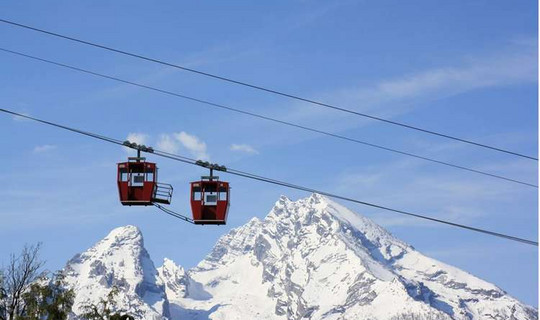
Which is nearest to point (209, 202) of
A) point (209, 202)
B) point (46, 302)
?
point (209, 202)

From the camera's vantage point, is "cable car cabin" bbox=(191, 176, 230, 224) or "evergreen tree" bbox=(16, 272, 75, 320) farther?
"evergreen tree" bbox=(16, 272, 75, 320)

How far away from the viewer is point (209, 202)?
57.9 meters

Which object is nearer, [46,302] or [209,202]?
[209,202]

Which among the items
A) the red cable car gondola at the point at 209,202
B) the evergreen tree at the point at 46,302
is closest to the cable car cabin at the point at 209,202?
the red cable car gondola at the point at 209,202

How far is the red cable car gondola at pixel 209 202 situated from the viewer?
57656 mm

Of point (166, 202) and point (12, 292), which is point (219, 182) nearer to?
point (166, 202)

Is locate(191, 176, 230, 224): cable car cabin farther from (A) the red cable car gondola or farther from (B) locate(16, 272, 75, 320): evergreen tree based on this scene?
(B) locate(16, 272, 75, 320): evergreen tree

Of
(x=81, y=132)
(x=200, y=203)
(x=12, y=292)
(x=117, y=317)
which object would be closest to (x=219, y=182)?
(x=200, y=203)

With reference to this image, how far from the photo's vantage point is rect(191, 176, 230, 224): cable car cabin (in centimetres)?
5762

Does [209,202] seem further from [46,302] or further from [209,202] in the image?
[46,302]

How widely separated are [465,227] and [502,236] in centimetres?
172

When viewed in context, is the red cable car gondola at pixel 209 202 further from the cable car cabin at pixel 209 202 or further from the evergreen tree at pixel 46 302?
the evergreen tree at pixel 46 302

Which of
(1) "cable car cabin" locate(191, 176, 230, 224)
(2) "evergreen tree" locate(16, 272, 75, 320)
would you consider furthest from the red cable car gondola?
(2) "evergreen tree" locate(16, 272, 75, 320)

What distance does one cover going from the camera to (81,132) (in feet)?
152
